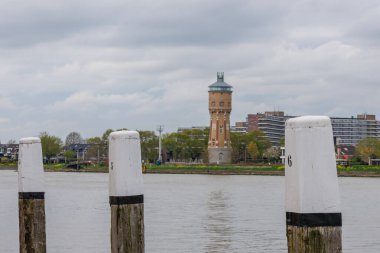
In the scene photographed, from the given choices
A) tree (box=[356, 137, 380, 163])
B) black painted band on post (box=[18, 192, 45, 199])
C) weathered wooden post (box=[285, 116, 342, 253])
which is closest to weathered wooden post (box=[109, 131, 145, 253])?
weathered wooden post (box=[285, 116, 342, 253])

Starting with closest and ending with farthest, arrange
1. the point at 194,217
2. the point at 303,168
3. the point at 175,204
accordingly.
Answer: the point at 303,168 → the point at 194,217 → the point at 175,204

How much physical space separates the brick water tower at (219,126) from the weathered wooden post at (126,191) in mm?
172174

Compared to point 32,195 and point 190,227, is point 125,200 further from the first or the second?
point 190,227

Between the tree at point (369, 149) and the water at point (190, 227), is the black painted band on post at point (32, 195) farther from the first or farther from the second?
the tree at point (369, 149)

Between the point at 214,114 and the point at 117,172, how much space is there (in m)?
176

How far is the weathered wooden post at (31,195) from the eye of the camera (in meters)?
11.0

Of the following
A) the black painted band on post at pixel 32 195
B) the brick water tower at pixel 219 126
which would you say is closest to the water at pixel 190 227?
the black painted band on post at pixel 32 195

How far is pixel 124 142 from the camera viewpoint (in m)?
7.61

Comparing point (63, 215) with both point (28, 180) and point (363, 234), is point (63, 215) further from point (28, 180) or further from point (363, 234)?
point (28, 180)

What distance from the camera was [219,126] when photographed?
181 metres

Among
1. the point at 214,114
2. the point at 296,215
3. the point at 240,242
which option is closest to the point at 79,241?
the point at 240,242

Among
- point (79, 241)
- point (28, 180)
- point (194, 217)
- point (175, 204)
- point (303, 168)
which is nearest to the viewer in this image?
point (303, 168)

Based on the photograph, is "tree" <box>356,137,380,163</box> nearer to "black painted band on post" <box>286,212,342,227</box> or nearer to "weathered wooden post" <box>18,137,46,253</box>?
"weathered wooden post" <box>18,137,46,253</box>

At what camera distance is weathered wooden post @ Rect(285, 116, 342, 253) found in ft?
17.1
